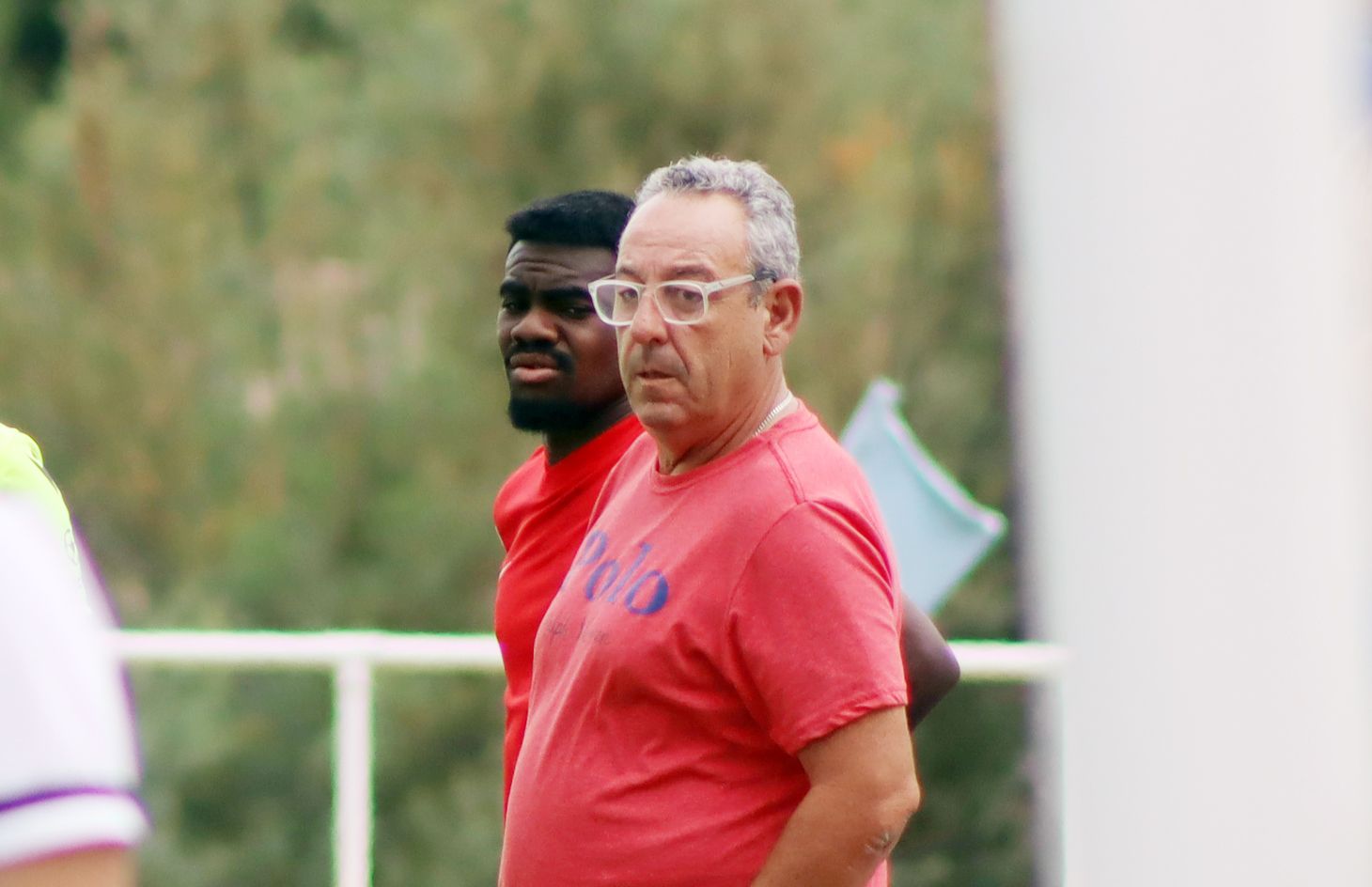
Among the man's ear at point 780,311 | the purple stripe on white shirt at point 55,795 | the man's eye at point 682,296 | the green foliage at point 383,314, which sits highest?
the man's eye at point 682,296

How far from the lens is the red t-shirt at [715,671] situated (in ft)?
7.25

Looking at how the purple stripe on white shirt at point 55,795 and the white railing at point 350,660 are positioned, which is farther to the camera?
the white railing at point 350,660

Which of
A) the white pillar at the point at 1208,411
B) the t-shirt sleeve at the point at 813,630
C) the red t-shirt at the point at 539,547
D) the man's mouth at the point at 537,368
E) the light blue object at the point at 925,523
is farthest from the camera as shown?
the light blue object at the point at 925,523

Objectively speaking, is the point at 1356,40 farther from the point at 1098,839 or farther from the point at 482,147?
the point at 482,147

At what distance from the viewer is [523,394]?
118 inches

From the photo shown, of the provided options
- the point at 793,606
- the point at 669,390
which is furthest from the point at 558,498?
the point at 793,606

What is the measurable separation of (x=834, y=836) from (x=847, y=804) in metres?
0.04

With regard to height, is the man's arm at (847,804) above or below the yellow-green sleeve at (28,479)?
below

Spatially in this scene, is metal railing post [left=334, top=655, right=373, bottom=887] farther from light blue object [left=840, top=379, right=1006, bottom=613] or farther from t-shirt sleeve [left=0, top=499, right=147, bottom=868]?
t-shirt sleeve [left=0, top=499, right=147, bottom=868]

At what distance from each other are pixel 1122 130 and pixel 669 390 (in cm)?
132

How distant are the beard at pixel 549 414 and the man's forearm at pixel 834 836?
94 cm

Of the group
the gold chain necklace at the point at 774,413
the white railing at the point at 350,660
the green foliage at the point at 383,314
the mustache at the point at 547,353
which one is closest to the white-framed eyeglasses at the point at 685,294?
the gold chain necklace at the point at 774,413

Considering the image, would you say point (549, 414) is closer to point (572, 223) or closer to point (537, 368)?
point (537, 368)

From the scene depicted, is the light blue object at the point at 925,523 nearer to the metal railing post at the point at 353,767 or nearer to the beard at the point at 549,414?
the metal railing post at the point at 353,767
